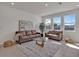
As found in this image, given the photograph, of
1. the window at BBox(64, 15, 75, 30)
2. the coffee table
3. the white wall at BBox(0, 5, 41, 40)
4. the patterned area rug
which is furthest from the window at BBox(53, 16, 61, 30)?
the patterned area rug

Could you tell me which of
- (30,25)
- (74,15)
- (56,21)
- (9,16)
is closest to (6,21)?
(9,16)

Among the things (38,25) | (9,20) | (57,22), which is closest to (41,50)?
(9,20)

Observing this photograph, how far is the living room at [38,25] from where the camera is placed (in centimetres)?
506

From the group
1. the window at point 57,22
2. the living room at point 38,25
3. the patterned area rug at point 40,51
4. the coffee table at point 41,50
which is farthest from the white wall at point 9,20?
the window at point 57,22

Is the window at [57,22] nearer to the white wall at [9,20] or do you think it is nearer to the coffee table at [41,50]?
the white wall at [9,20]

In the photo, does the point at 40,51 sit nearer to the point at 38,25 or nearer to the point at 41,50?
the point at 41,50

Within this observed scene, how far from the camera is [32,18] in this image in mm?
7758

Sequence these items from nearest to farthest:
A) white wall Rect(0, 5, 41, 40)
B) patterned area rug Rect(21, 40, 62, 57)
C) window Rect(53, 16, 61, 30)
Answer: patterned area rug Rect(21, 40, 62, 57) < white wall Rect(0, 5, 41, 40) < window Rect(53, 16, 61, 30)

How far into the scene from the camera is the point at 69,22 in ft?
22.5

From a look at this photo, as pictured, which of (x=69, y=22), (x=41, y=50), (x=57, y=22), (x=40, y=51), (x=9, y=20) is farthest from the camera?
(x=57, y=22)

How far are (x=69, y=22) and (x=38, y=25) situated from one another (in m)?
2.83

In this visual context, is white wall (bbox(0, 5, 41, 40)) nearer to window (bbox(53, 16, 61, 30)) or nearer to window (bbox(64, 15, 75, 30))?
window (bbox(53, 16, 61, 30))

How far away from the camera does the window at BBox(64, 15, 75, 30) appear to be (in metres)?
6.62

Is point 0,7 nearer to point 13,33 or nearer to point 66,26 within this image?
point 13,33
